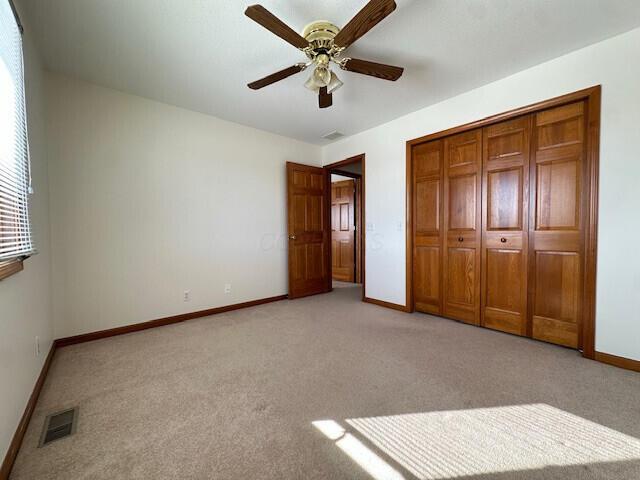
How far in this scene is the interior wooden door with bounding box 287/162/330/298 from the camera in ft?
13.9

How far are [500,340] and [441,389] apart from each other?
3.99 feet

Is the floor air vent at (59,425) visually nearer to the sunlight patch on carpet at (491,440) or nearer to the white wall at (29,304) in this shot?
the white wall at (29,304)

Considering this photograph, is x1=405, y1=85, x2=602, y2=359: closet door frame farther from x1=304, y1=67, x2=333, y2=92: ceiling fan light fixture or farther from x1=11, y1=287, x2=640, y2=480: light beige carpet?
x1=304, y1=67, x2=333, y2=92: ceiling fan light fixture

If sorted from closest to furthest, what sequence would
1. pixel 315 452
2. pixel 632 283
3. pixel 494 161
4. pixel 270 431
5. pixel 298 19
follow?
pixel 315 452 < pixel 270 431 < pixel 298 19 < pixel 632 283 < pixel 494 161

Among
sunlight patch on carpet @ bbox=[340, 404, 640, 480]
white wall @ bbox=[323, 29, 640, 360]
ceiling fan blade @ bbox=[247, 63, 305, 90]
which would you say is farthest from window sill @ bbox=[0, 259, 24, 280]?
white wall @ bbox=[323, 29, 640, 360]

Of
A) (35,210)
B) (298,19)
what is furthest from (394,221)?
(35,210)

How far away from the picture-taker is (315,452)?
1290 millimetres

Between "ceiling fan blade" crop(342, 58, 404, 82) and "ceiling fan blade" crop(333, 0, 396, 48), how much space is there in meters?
0.20

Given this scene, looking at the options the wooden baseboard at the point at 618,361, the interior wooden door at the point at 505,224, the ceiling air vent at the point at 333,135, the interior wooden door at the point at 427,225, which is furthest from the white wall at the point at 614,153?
the ceiling air vent at the point at 333,135

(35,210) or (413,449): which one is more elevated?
(35,210)

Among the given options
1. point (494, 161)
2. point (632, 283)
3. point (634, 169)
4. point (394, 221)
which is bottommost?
point (632, 283)

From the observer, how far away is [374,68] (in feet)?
6.84

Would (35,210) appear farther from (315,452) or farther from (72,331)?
(315,452)

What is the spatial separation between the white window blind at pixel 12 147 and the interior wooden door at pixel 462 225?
11.6 feet
